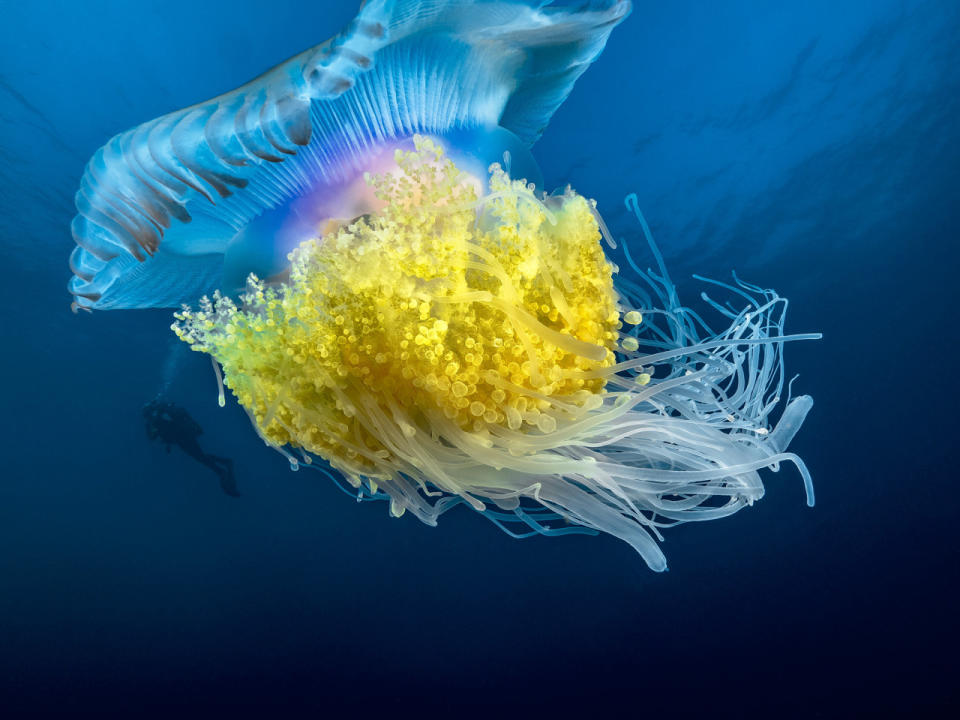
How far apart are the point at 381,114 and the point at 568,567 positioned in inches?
1495

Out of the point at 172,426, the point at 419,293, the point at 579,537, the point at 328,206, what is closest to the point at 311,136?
the point at 328,206

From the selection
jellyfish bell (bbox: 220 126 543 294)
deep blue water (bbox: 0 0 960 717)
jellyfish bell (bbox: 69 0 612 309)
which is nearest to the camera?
jellyfish bell (bbox: 69 0 612 309)

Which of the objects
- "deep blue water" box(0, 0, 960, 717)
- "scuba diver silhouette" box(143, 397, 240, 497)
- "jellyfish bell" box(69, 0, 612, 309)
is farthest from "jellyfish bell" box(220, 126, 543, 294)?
"scuba diver silhouette" box(143, 397, 240, 497)

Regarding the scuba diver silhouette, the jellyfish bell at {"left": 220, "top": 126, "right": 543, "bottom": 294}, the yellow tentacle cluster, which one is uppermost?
the scuba diver silhouette

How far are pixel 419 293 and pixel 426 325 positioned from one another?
0.10m

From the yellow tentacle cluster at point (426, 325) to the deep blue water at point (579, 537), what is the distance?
7.10 metres

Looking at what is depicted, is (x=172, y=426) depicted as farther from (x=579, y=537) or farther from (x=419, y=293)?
(x=579, y=537)

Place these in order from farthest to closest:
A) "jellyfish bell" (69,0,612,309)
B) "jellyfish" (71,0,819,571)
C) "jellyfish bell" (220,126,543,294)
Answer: "jellyfish bell" (220,126,543,294), "jellyfish" (71,0,819,571), "jellyfish bell" (69,0,612,309)

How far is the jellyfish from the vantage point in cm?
159

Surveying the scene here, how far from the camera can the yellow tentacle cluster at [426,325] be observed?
1639 mm

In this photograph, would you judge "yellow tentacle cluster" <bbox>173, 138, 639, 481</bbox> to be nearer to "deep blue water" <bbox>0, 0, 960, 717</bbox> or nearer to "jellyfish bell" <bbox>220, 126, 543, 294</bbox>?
"jellyfish bell" <bbox>220, 126, 543, 294</bbox>

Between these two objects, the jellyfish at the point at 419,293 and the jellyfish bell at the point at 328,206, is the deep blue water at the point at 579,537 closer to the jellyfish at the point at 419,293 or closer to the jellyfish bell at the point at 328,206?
the jellyfish bell at the point at 328,206

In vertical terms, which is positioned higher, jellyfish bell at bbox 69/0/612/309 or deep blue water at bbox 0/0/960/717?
deep blue water at bbox 0/0/960/717

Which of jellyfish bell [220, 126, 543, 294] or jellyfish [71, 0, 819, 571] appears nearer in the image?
jellyfish [71, 0, 819, 571]
